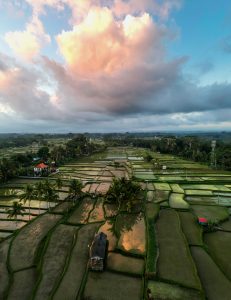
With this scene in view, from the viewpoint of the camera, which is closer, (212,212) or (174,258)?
(174,258)

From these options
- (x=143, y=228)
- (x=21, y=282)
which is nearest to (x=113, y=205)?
(x=143, y=228)

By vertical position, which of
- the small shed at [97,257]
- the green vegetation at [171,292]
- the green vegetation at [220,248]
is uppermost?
the small shed at [97,257]

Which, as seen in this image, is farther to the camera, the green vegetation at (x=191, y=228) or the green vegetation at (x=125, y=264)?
the green vegetation at (x=191, y=228)

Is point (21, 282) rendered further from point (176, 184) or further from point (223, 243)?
point (176, 184)

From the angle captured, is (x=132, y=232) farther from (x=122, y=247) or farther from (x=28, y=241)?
(x=28, y=241)

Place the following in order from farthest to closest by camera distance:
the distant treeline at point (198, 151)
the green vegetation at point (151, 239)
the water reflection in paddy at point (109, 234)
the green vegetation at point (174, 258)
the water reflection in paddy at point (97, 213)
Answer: the distant treeline at point (198, 151) < the water reflection in paddy at point (97, 213) < the water reflection in paddy at point (109, 234) < the green vegetation at point (151, 239) < the green vegetation at point (174, 258)

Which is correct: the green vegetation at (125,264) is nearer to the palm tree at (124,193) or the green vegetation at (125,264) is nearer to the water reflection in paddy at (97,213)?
the water reflection in paddy at (97,213)

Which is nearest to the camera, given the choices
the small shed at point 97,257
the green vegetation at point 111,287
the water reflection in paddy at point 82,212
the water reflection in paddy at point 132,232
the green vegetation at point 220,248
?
Result: the green vegetation at point 111,287

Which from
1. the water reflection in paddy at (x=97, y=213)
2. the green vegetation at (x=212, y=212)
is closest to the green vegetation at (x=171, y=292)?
the water reflection in paddy at (x=97, y=213)

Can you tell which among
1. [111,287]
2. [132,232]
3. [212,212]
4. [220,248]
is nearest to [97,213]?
[132,232]
